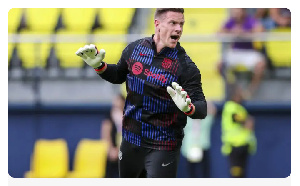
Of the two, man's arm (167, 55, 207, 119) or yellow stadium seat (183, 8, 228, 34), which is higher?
yellow stadium seat (183, 8, 228, 34)

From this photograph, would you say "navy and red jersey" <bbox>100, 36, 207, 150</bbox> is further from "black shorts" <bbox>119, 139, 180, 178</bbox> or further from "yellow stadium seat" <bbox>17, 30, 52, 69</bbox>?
"yellow stadium seat" <bbox>17, 30, 52, 69</bbox>

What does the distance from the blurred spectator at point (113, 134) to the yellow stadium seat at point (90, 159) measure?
0.21ft

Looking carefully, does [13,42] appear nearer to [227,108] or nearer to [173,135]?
[227,108]

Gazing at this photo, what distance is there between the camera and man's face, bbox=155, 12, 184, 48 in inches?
178

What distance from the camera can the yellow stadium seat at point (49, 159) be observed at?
736 cm

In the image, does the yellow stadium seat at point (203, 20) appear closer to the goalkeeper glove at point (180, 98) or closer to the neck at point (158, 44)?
the neck at point (158, 44)

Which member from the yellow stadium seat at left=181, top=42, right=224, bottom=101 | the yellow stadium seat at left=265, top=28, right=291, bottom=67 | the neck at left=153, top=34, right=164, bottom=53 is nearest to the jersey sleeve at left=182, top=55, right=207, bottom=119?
the neck at left=153, top=34, right=164, bottom=53

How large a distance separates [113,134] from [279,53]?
2.21 meters

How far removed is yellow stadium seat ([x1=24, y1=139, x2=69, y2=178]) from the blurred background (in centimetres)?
1

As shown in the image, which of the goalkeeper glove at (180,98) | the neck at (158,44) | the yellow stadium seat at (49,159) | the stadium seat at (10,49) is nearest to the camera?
the goalkeeper glove at (180,98)

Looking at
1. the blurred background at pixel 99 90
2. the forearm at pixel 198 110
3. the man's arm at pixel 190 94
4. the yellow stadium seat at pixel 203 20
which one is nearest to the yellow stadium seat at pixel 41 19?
the blurred background at pixel 99 90

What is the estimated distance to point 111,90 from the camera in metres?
7.49

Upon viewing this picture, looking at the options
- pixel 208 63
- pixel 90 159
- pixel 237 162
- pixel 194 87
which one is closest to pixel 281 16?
pixel 208 63

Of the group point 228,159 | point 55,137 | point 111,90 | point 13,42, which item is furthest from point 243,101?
point 13,42
